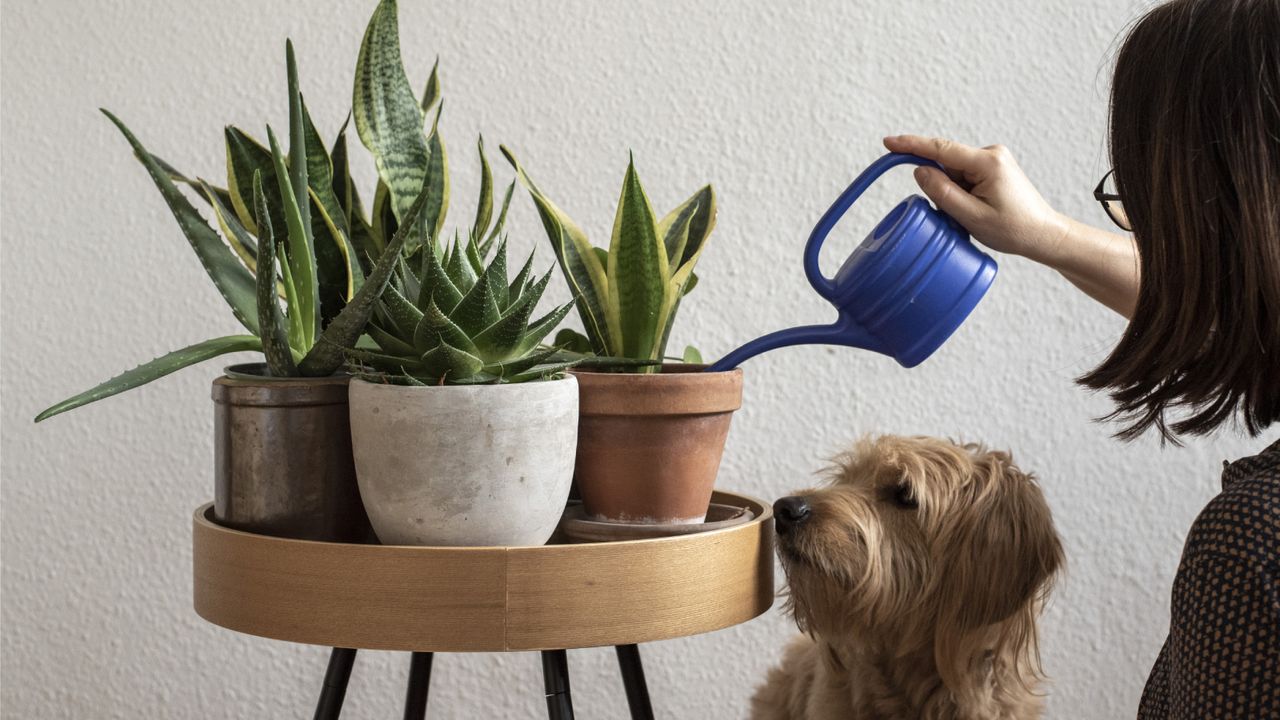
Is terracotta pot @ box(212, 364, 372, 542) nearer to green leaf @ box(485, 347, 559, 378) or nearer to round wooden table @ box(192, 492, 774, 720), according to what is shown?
round wooden table @ box(192, 492, 774, 720)

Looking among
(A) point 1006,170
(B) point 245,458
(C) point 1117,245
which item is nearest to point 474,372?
(B) point 245,458

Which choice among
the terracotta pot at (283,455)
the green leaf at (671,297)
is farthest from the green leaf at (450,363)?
the green leaf at (671,297)

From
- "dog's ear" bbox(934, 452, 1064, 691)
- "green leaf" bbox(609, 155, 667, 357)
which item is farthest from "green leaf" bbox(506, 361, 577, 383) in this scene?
"dog's ear" bbox(934, 452, 1064, 691)

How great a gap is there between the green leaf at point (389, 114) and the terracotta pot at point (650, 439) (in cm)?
23

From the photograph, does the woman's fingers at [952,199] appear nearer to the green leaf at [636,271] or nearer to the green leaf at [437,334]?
the green leaf at [636,271]

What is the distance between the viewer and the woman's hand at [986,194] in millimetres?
910

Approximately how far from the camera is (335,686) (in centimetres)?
95

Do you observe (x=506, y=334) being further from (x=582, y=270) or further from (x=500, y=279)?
(x=582, y=270)

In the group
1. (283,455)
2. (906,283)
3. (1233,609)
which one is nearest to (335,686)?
(283,455)

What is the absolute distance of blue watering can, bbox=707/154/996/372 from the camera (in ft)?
2.76

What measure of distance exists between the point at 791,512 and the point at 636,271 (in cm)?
29

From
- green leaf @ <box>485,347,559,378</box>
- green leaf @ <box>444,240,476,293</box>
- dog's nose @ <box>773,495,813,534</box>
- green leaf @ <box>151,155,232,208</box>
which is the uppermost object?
green leaf @ <box>151,155,232,208</box>

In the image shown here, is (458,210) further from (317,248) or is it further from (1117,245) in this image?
(1117,245)

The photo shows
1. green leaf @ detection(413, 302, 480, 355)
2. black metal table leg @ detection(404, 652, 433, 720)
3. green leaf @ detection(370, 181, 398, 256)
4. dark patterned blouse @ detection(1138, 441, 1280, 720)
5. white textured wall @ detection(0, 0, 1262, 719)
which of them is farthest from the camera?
white textured wall @ detection(0, 0, 1262, 719)
